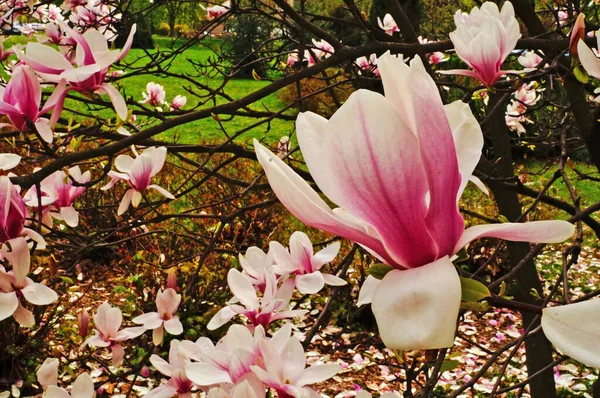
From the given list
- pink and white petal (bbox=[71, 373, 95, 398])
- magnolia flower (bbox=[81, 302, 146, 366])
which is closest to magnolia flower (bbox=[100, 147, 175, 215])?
magnolia flower (bbox=[81, 302, 146, 366])

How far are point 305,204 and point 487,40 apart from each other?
746mm

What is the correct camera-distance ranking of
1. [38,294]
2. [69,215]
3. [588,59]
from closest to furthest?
[588,59]
[38,294]
[69,215]

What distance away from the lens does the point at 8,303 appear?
2.76 feet

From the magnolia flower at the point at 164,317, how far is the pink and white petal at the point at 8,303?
1.18ft

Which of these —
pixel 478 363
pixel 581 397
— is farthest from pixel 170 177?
pixel 581 397

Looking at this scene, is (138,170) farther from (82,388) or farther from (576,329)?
(576,329)

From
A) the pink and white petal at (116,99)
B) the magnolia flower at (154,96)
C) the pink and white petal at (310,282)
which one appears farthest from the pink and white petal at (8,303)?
the magnolia flower at (154,96)

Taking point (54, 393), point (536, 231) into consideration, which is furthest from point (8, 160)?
point (536, 231)

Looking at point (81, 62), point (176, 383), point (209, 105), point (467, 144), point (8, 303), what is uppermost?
point (467, 144)

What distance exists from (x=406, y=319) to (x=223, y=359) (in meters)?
0.42

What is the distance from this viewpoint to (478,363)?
154 inches

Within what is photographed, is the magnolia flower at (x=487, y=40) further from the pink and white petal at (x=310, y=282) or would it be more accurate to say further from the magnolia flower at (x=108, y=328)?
the magnolia flower at (x=108, y=328)

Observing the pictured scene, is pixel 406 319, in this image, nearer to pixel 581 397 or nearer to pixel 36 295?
pixel 36 295

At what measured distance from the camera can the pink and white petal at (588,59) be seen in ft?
2.26
